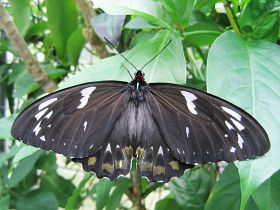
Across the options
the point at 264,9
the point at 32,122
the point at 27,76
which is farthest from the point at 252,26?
the point at 27,76

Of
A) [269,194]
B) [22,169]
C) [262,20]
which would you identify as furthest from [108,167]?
[22,169]

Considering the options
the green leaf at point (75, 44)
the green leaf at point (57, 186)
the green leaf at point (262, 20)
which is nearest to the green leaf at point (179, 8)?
the green leaf at point (262, 20)

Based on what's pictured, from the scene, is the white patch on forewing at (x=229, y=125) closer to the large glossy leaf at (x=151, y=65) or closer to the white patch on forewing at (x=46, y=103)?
the large glossy leaf at (x=151, y=65)

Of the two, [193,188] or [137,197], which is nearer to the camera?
[193,188]

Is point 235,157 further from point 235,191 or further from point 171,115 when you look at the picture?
point 235,191

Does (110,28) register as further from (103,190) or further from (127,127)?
(103,190)
